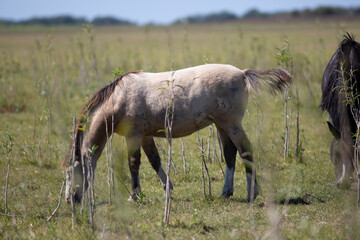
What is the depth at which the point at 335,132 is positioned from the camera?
5543 millimetres

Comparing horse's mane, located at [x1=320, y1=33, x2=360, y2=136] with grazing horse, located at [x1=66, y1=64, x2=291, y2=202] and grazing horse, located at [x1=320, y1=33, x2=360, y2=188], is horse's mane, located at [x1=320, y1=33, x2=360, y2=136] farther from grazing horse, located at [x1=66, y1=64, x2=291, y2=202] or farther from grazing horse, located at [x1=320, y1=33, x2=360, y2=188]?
grazing horse, located at [x1=66, y1=64, x2=291, y2=202]

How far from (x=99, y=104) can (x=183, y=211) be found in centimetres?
205

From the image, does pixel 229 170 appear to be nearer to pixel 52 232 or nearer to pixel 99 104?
pixel 99 104

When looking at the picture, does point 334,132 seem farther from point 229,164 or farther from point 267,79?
point 229,164

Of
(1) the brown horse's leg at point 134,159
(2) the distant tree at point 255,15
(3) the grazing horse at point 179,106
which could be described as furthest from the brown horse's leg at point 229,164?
(2) the distant tree at point 255,15

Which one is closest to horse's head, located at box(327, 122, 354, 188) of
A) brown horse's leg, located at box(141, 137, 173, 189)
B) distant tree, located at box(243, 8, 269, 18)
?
brown horse's leg, located at box(141, 137, 173, 189)

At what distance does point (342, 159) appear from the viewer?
551 centimetres

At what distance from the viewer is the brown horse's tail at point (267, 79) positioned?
231 inches

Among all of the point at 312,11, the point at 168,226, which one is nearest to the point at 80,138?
the point at 168,226

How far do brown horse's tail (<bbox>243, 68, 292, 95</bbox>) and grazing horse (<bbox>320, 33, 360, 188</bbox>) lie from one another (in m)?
0.69

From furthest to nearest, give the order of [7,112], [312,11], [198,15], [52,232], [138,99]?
1. [198,15]
2. [312,11]
3. [7,112]
4. [138,99]
5. [52,232]

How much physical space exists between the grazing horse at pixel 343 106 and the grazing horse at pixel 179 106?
717 mm

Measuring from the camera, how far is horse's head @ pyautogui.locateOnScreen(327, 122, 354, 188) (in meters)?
5.38

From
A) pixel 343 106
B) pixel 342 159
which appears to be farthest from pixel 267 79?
pixel 342 159
